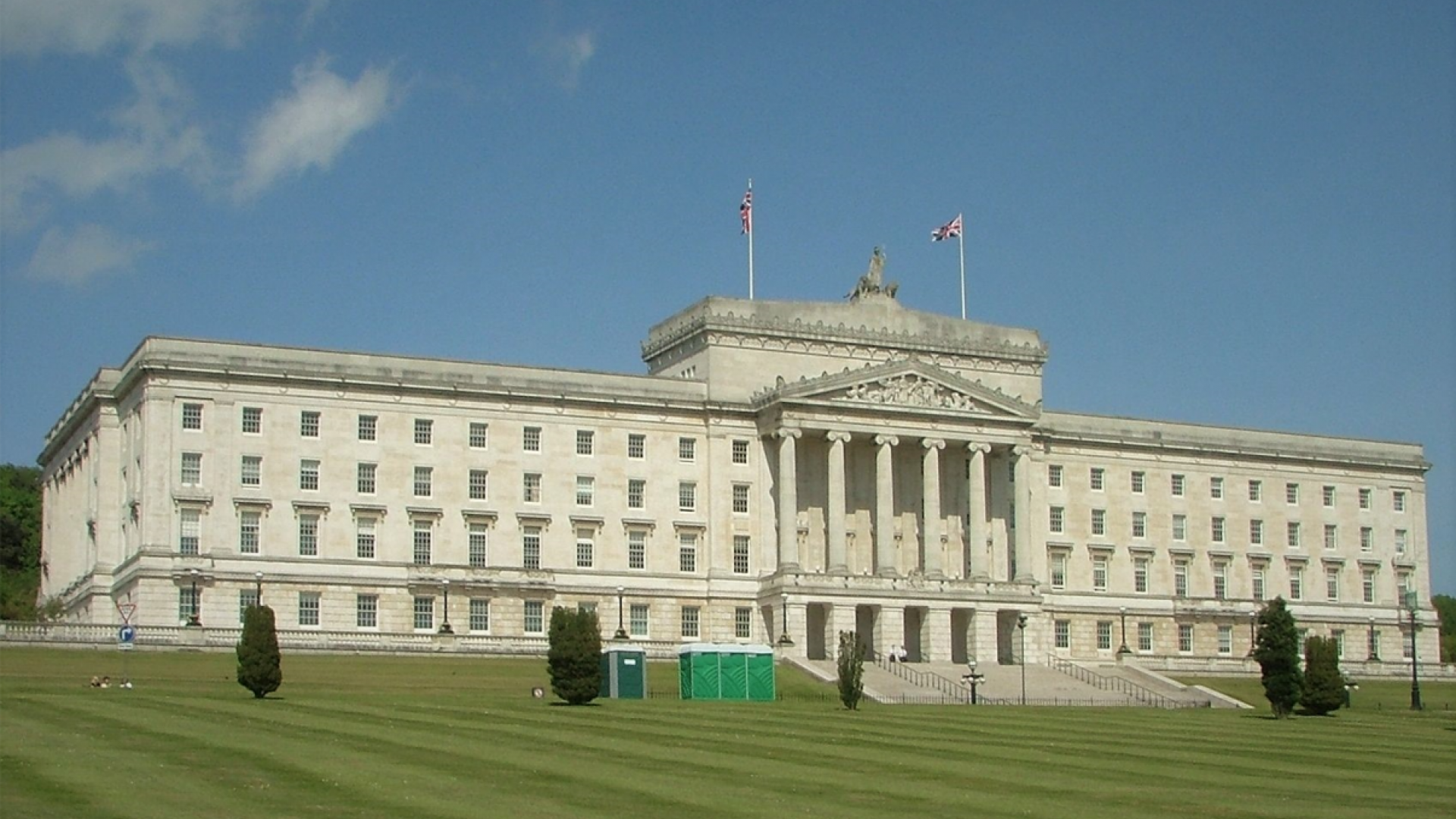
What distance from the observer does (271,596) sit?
3866 inches

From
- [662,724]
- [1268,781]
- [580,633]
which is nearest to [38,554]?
[580,633]

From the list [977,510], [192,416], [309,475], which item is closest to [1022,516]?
[977,510]

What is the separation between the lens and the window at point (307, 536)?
327 feet

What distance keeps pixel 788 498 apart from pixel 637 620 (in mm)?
10133

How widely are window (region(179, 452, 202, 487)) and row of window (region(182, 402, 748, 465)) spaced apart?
1.33 m

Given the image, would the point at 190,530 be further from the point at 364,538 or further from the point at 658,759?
the point at 658,759

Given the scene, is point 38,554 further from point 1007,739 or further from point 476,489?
point 1007,739

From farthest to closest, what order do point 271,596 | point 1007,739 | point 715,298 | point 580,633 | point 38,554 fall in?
point 38,554 < point 715,298 < point 271,596 < point 580,633 < point 1007,739

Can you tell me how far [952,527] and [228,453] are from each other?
39.9 metres

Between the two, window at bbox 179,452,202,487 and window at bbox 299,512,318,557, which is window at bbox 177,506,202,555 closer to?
window at bbox 179,452,202,487

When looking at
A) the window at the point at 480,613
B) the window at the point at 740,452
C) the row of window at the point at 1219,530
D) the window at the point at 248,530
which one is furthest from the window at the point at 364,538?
the row of window at the point at 1219,530

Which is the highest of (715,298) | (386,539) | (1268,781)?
(715,298)

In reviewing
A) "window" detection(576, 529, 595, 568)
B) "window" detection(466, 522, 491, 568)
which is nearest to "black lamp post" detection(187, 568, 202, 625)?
"window" detection(466, 522, 491, 568)

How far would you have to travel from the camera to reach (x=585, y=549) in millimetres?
105812
